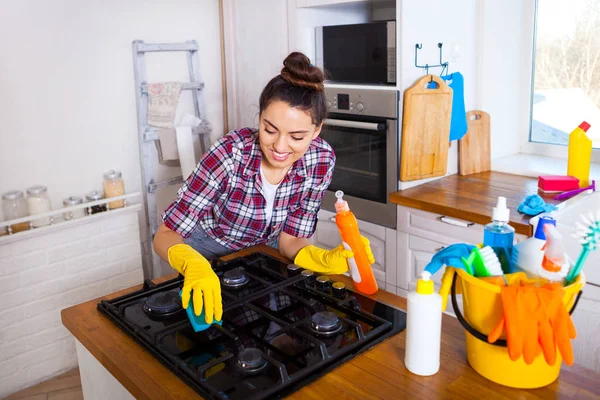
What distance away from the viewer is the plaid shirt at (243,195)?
65.6 inches

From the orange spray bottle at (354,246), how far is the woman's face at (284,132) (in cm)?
25

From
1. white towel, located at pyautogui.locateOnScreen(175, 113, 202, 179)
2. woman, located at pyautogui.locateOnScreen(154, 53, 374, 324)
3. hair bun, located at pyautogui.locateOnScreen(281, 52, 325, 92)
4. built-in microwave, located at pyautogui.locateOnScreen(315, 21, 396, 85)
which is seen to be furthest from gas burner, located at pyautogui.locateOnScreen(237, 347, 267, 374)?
white towel, located at pyautogui.locateOnScreen(175, 113, 202, 179)

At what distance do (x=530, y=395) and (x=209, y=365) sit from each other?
1.89 ft

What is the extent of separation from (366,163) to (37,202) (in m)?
1.47

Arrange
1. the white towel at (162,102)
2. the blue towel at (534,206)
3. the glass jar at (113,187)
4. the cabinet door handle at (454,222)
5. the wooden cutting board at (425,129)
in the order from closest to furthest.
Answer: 1. the blue towel at (534,206)
2. the cabinet door handle at (454,222)
3. the wooden cutting board at (425,129)
4. the glass jar at (113,187)
5. the white towel at (162,102)

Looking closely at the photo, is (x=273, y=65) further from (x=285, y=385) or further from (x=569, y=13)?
(x=285, y=385)

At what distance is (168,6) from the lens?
2941 mm

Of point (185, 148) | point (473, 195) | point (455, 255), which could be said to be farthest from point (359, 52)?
point (455, 255)

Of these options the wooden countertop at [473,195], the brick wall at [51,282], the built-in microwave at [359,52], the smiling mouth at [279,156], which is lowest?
the brick wall at [51,282]

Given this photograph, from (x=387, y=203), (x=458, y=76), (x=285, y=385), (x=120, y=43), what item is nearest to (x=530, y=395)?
(x=285, y=385)

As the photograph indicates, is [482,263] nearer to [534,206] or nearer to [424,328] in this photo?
[424,328]

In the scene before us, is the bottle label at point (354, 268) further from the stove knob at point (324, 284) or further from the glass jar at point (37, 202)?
the glass jar at point (37, 202)

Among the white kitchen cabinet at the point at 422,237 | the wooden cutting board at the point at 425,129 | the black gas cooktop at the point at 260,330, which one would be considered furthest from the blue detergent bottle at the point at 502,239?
the wooden cutting board at the point at 425,129

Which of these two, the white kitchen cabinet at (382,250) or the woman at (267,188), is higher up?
the woman at (267,188)
